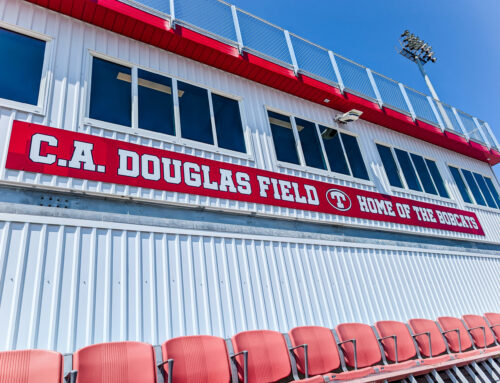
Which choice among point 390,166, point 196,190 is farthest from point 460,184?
point 196,190

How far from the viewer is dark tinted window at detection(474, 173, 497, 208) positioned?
37.3 feet

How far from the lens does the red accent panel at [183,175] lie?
4176 mm

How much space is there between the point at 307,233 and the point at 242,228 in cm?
139

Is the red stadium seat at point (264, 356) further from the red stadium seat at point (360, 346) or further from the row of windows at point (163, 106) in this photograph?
the row of windows at point (163, 106)

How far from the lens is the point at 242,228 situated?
5445mm

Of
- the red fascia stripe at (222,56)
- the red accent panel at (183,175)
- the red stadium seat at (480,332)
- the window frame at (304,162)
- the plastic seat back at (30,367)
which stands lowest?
the red stadium seat at (480,332)

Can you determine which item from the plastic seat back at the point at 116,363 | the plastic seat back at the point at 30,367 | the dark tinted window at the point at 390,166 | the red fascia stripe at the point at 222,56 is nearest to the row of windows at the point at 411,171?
the dark tinted window at the point at 390,166

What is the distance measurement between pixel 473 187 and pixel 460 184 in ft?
2.80

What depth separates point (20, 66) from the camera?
15.4 ft

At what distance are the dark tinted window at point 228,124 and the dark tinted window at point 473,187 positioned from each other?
891 centimetres

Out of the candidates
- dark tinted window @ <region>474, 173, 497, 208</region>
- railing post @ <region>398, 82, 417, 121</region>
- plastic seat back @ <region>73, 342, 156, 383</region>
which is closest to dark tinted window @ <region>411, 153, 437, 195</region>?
railing post @ <region>398, 82, 417, 121</region>

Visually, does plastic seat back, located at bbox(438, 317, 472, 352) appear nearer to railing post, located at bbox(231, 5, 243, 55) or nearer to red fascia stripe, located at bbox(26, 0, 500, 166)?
red fascia stripe, located at bbox(26, 0, 500, 166)

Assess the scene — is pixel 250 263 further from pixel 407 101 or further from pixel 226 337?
pixel 407 101

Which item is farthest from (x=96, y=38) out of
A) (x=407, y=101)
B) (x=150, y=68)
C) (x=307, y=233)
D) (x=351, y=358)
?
(x=407, y=101)
